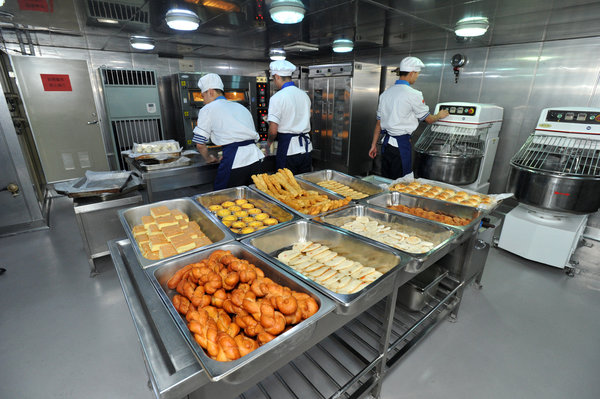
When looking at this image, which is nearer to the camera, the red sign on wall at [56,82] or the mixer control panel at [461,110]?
the mixer control panel at [461,110]

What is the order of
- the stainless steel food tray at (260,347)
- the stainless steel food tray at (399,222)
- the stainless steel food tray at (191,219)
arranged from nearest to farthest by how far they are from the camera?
the stainless steel food tray at (260,347), the stainless steel food tray at (191,219), the stainless steel food tray at (399,222)

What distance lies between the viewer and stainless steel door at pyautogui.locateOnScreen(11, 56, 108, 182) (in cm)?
456

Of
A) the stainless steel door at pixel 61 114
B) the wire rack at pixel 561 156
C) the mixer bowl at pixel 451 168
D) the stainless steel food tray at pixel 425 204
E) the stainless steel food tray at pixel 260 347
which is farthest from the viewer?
the stainless steel door at pixel 61 114

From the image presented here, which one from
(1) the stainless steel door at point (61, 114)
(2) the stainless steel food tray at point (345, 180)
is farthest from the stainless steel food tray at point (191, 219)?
(1) the stainless steel door at point (61, 114)

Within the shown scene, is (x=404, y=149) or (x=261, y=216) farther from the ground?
(x=404, y=149)

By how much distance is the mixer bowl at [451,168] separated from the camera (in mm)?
3174

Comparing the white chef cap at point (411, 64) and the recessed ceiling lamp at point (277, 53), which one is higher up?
the recessed ceiling lamp at point (277, 53)

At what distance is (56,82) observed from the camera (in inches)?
186

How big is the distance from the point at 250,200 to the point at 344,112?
143 inches

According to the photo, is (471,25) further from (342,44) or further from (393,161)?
(342,44)

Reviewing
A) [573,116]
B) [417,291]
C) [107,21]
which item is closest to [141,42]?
[107,21]

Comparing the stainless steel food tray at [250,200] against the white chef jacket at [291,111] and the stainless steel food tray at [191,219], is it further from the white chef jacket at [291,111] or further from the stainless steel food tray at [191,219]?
the white chef jacket at [291,111]

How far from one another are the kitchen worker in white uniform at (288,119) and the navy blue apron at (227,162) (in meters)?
0.59

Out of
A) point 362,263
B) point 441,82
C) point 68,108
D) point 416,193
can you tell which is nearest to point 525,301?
point 416,193
